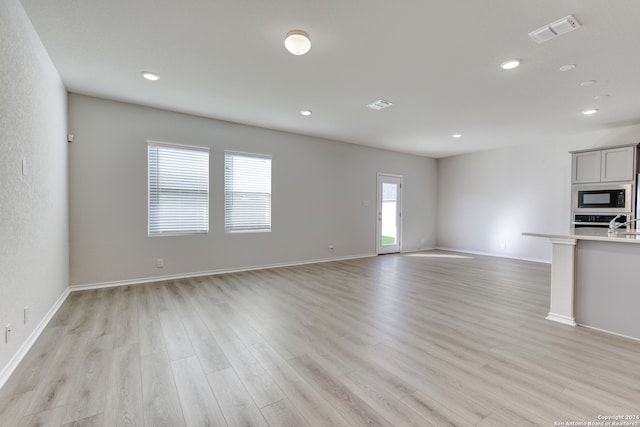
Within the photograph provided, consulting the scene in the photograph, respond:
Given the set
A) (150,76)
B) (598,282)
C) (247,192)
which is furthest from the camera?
(247,192)

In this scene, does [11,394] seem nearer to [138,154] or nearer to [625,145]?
[138,154]

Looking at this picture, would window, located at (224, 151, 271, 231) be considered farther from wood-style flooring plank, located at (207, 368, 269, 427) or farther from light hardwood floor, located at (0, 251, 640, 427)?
wood-style flooring plank, located at (207, 368, 269, 427)

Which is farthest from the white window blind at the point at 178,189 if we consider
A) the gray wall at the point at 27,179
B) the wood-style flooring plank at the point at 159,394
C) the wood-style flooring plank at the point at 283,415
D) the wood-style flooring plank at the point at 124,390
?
the wood-style flooring plank at the point at 283,415

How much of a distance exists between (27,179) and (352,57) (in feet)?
10.3

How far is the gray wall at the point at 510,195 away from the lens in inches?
240

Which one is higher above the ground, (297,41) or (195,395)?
(297,41)

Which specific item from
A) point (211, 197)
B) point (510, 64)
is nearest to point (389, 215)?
point (211, 197)

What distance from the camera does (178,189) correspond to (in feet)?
15.5

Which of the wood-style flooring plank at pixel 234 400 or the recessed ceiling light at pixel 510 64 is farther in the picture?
the recessed ceiling light at pixel 510 64

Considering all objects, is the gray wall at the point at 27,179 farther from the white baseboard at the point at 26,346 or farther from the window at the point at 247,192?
the window at the point at 247,192

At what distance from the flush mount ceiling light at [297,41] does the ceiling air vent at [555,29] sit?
1949mm

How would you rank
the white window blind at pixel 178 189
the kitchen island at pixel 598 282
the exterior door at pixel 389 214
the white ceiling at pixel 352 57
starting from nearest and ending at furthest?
the white ceiling at pixel 352 57, the kitchen island at pixel 598 282, the white window blind at pixel 178 189, the exterior door at pixel 389 214

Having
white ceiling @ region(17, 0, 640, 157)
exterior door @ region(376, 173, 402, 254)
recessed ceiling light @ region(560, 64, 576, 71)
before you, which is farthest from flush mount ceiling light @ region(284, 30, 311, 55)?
exterior door @ region(376, 173, 402, 254)

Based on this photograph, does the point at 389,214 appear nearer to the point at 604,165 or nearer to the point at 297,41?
the point at 604,165
